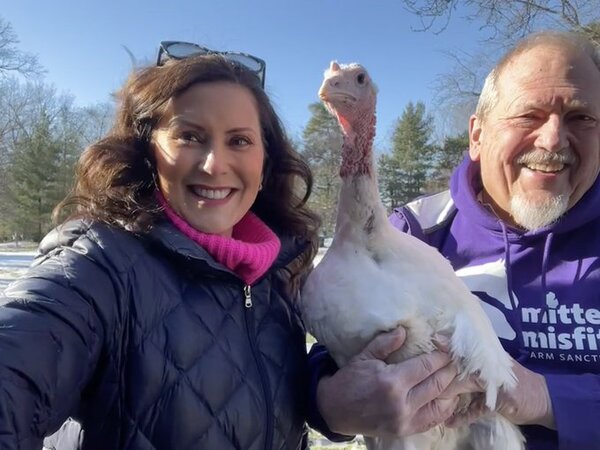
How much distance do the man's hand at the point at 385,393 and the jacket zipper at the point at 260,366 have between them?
12.2 inches

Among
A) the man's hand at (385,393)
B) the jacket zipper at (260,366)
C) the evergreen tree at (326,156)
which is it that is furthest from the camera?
the evergreen tree at (326,156)

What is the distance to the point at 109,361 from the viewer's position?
1396 millimetres

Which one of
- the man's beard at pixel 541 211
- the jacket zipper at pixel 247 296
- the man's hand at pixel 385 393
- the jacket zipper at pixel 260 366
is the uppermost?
the man's beard at pixel 541 211

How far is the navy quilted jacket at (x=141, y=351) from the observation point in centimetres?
120

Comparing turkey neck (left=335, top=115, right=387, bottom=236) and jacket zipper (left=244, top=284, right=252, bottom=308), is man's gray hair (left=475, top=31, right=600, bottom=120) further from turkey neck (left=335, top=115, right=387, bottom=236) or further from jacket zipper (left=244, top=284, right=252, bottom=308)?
jacket zipper (left=244, top=284, right=252, bottom=308)

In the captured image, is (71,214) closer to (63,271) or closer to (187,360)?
(63,271)

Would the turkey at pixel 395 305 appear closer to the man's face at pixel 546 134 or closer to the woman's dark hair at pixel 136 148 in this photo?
the woman's dark hair at pixel 136 148

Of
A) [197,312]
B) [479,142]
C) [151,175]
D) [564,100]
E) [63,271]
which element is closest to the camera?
[63,271]

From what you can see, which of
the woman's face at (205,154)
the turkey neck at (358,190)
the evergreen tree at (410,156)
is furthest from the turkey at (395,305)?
the evergreen tree at (410,156)

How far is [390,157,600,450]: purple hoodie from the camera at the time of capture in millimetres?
2062

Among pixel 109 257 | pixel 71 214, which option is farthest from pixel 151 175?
pixel 109 257

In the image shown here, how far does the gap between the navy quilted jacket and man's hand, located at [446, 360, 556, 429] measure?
708mm

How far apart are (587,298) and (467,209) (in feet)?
2.14

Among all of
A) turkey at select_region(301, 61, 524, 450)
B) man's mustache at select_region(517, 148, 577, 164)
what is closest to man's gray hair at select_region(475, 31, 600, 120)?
man's mustache at select_region(517, 148, 577, 164)
